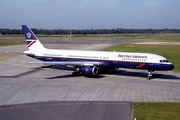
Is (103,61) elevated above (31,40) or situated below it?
below

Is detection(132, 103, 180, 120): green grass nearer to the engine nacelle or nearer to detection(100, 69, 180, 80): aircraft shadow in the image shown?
the engine nacelle

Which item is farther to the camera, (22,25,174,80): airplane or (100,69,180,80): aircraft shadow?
(100,69,180,80): aircraft shadow

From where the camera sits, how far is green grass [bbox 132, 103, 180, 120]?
1991 centimetres

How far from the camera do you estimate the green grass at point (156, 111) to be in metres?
19.9

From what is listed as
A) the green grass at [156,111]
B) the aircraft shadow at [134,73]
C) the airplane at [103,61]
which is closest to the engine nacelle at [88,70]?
the airplane at [103,61]

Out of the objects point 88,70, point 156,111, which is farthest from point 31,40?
point 156,111

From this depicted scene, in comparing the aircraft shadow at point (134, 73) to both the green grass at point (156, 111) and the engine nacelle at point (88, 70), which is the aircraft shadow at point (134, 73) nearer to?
the engine nacelle at point (88, 70)

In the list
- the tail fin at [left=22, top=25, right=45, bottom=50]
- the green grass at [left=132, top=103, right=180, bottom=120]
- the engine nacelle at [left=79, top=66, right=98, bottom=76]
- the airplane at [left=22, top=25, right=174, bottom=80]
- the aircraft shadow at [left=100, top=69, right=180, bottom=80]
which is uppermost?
the tail fin at [left=22, top=25, right=45, bottom=50]

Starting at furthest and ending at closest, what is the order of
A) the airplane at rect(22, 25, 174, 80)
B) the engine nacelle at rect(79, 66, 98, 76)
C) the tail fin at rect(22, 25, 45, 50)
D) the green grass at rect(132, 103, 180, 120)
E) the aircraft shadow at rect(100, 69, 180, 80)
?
the tail fin at rect(22, 25, 45, 50) < the aircraft shadow at rect(100, 69, 180, 80) < the engine nacelle at rect(79, 66, 98, 76) < the airplane at rect(22, 25, 174, 80) < the green grass at rect(132, 103, 180, 120)

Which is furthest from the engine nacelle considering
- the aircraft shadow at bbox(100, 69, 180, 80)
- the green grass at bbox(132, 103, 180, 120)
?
the green grass at bbox(132, 103, 180, 120)

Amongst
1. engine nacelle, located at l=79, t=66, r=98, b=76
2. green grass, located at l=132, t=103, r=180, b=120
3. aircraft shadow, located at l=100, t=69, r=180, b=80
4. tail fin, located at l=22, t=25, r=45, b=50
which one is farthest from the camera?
tail fin, located at l=22, t=25, r=45, b=50

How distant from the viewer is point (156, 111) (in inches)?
842

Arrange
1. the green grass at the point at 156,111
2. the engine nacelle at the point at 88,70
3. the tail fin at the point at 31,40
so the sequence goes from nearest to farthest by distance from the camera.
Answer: the green grass at the point at 156,111 → the engine nacelle at the point at 88,70 → the tail fin at the point at 31,40

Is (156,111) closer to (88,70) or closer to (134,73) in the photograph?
(88,70)
